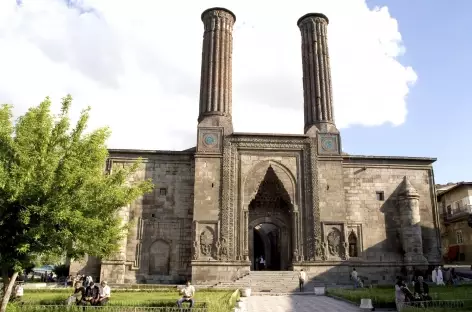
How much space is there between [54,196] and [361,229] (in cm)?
1733

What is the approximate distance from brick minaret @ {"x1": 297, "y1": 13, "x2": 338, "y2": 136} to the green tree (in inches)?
592

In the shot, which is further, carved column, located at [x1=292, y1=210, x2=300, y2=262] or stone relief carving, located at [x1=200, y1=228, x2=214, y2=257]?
carved column, located at [x1=292, y1=210, x2=300, y2=262]

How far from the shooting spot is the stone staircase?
19.5 meters

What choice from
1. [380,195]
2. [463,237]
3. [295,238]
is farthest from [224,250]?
[463,237]

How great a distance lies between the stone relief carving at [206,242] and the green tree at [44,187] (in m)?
9.77

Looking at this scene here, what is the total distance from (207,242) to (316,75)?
11927mm

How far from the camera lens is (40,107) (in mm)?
11289

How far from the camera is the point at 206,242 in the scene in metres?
21.4

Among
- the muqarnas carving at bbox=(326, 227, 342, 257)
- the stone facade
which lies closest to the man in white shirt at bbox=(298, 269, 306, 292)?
the muqarnas carving at bbox=(326, 227, 342, 257)

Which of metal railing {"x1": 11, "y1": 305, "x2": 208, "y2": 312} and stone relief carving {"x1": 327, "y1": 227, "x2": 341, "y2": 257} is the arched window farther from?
metal railing {"x1": 11, "y1": 305, "x2": 208, "y2": 312}

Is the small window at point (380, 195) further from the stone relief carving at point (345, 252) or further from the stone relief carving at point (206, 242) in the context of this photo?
the stone relief carving at point (206, 242)

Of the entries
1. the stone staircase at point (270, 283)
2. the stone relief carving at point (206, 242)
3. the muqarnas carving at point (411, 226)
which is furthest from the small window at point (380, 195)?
the stone relief carving at point (206, 242)

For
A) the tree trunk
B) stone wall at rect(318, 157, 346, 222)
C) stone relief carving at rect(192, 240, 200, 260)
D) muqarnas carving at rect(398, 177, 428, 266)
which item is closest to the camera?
the tree trunk

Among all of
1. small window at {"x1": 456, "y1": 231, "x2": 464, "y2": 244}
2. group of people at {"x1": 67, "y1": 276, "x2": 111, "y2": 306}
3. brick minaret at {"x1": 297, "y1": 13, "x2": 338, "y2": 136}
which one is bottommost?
group of people at {"x1": 67, "y1": 276, "x2": 111, "y2": 306}
